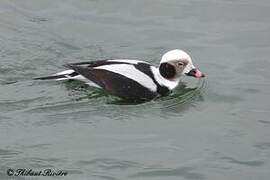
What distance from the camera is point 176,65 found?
11.9m

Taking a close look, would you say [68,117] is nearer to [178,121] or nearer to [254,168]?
[178,121]

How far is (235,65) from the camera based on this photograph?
1283cm

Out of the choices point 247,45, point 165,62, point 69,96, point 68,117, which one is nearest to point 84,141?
point 68,117

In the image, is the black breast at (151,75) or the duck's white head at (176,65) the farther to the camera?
the duck's white head at (176,65)

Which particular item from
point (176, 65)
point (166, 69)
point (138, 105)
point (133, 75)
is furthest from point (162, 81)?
point (138, 105)

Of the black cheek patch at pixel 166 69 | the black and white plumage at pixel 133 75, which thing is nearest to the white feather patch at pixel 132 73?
the black and white plumage at pixel 133 75

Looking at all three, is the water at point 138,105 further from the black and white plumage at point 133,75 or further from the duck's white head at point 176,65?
the duck's white head at point 176,65

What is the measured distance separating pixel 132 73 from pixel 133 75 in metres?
0.03

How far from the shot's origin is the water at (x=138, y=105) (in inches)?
373

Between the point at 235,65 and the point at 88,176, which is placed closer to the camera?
the point at 88,176

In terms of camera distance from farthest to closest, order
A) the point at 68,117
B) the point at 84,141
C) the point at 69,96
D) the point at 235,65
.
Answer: the point at 235,65
the point at 69,96
the point at 68,117
the point at 84,141

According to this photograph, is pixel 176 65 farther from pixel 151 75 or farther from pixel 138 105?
pixel 138 105

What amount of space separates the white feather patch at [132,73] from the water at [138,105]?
0.96 ft

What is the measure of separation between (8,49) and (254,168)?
4.96 metres
